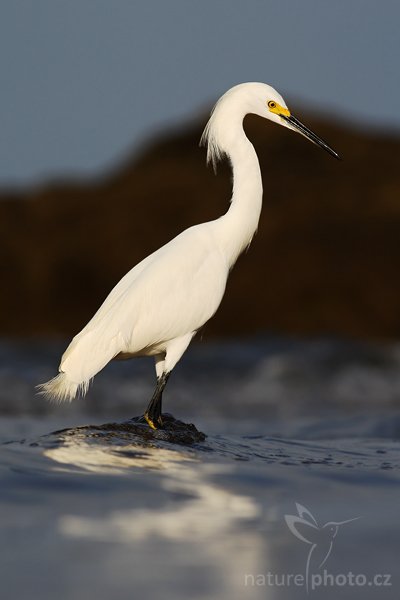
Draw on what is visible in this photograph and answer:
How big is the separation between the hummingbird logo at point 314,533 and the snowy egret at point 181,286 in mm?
1876

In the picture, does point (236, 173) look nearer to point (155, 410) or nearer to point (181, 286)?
point (181, 286)

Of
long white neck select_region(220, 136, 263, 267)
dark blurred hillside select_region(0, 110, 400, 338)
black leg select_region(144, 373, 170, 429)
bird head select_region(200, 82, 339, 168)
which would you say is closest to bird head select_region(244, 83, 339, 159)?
bird head select_region(200, 82, 339, 168)

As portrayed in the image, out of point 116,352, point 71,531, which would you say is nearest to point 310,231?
point 116,352

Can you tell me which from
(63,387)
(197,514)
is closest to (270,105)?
(63,387)

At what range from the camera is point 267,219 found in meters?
24.0

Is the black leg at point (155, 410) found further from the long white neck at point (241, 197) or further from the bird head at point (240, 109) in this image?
the bird head at point (240, 109)

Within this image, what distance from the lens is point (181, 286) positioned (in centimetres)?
664

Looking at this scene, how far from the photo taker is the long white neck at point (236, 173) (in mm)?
6895

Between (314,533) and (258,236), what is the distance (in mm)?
18524

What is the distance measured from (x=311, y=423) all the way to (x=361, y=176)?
58.8 feet

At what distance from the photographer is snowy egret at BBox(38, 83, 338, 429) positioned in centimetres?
639

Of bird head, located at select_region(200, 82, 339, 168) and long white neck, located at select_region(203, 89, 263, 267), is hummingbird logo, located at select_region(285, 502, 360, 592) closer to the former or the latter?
long white neck, located at select_region(203, 89, 263, 267)

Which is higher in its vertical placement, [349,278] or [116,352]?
[349,278]

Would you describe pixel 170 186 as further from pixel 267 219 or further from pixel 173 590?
pixel 173 590
